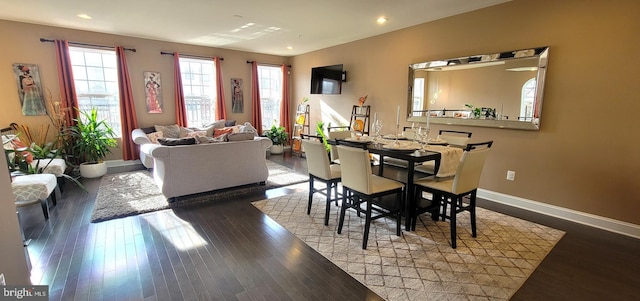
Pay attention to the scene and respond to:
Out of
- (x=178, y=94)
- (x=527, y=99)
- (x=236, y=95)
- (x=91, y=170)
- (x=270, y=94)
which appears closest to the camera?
(x=527, y=99)

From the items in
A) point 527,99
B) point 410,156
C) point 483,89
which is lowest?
point 410,156

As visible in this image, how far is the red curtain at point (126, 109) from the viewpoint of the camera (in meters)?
5.42

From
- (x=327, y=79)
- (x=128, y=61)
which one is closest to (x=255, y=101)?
(x=327, y=79)

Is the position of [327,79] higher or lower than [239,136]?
higher

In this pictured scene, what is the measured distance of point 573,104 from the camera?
3.10 m

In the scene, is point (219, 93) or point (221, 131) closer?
point (221, 131)

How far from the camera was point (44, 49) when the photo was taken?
4.82 m

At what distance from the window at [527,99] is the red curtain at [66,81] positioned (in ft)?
23.3

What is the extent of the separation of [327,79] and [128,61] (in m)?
3.99

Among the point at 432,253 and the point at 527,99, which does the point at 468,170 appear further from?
the point at 527,99

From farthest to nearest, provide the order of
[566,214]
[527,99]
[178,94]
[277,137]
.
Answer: [277,137], [178,94], [527,99], [566,214]

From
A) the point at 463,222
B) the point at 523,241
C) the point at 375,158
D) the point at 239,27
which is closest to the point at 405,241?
the point at 463,222

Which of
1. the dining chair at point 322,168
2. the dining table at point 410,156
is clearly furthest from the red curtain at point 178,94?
the dining table at point 410,156

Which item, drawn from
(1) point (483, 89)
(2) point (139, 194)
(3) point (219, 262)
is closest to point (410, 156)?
(3) point (219, 262)
